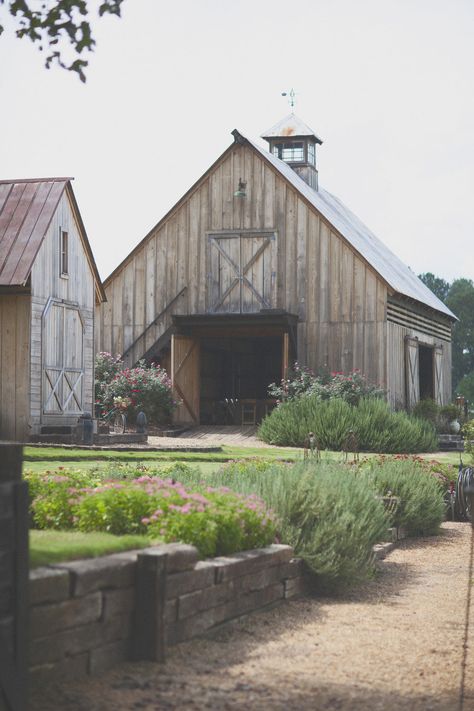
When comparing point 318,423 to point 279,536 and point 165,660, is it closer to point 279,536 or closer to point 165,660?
point 279,536

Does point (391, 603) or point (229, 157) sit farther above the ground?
point (229, 157)

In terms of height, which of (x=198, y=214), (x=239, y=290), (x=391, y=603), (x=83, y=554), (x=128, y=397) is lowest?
(x=391, y=603)

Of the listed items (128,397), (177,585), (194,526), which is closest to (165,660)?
(177,585)

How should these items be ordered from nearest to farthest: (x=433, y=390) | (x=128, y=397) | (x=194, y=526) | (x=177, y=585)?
1. (x=177, y=585)
2. (x=194, y=526)
3. (x=128, y=397)
4. (x=433, y=390)

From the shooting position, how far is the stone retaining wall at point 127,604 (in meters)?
5.48

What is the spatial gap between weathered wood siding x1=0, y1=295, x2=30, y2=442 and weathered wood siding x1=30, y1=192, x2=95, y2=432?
0.16 meters

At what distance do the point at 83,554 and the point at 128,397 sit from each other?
2101cm

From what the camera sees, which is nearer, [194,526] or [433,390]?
[194,526]

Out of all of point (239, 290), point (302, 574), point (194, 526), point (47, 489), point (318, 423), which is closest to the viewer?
point (194, 526)

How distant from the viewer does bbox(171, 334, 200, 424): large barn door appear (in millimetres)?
28439

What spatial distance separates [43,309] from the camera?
75.4ft

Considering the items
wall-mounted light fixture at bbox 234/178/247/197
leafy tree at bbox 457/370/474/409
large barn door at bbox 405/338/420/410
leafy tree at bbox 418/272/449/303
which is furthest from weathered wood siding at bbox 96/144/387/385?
leafy tree at bbox 418/272/449/303

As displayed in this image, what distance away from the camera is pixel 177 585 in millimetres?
6512

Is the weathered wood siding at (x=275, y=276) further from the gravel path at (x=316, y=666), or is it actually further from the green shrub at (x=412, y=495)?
the gravel path at (x=316, y=666)
